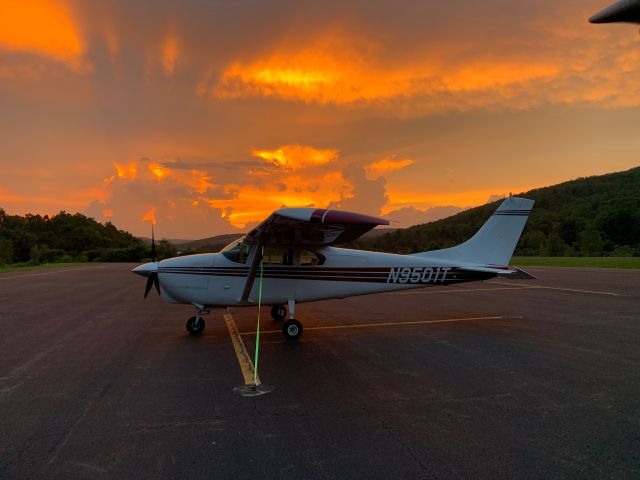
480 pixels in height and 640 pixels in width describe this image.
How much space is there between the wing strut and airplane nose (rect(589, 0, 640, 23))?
743cm

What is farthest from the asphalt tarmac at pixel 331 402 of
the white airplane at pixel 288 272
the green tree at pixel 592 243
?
the green tree at pixel 592 243

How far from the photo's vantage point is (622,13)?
1.19 m

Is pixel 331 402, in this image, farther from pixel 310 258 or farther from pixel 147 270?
pixel 147 270

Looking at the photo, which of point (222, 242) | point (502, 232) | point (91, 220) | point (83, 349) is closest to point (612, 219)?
point (502, 232)

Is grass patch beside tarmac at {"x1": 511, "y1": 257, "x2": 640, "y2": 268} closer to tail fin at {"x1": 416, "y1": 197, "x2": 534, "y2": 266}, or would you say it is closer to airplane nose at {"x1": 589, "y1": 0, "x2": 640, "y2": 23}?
tail fin at {"x1": 416, "y1": 197, "x2": 534, "y2": 266}

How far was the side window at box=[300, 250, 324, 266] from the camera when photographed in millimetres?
9023

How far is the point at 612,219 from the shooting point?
58.8 m

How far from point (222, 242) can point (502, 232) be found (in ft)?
23.3

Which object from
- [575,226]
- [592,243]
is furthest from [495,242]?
[575,226]

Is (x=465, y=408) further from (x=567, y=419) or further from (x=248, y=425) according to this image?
(x=248, y=425)

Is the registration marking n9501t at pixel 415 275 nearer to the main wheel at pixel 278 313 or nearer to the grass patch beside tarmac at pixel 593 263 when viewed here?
the main wheel at pixel 278 313

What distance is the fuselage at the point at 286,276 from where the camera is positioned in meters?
8.82

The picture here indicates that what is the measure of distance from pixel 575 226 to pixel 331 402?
67.4 m

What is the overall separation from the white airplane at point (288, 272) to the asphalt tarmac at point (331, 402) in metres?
0.83
